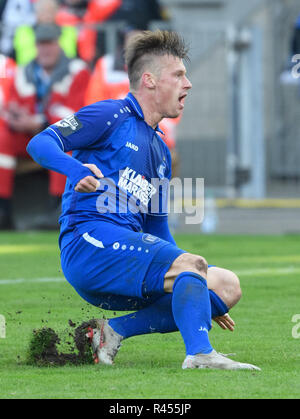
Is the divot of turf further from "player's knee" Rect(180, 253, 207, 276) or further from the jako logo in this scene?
the jako logo

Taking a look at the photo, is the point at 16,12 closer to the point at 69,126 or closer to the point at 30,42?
the point at 30,42

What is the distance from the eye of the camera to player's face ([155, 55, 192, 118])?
6027 millimetres

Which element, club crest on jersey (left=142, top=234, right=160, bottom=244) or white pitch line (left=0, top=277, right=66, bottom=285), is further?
white pitch line (left=0, top=277, right=66, bottom=285)

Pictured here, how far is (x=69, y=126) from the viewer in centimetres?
570

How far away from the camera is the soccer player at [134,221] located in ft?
17.9

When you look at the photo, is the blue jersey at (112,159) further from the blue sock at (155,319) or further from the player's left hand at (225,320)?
the player's left hand at (225,320)

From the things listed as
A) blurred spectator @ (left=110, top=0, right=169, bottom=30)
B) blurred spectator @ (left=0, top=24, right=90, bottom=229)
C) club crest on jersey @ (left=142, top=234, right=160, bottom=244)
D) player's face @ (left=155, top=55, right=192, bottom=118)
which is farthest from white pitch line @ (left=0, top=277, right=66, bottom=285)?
blurred spectator @ (left=110, top=0, right=169, bottom=30)

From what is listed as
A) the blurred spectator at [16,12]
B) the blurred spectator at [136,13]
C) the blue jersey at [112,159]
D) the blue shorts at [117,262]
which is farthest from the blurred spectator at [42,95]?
the blue shorts at [117,262]

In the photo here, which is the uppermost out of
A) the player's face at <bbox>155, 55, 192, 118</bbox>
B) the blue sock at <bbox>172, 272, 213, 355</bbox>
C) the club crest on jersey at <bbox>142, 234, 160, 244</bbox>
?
the player's face at <bbox>155, 55, 192, 118</bbox>

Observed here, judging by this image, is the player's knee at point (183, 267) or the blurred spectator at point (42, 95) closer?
the player's knee at point (183, 267)

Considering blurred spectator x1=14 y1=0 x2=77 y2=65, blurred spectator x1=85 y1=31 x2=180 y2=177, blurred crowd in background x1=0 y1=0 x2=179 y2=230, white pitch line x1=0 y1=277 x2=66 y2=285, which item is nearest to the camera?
white pitch line x1=0 y1=277 x2=66 y2=285

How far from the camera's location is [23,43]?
16078mm

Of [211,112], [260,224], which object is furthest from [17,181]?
[211,112]
